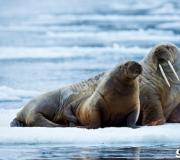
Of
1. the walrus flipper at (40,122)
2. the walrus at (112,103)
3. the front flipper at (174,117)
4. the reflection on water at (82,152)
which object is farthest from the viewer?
the front flipper at (174,117)

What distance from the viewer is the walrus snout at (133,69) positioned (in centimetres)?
988

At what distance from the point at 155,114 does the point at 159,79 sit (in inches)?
20.7

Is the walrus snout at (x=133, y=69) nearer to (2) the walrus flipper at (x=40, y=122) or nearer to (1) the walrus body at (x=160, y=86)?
(1) the walrus body at (x=160, y=86)

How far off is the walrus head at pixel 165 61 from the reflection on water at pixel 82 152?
2439 millimetres

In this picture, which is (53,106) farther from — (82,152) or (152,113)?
(82,152)

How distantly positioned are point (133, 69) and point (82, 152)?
1928 millimetres

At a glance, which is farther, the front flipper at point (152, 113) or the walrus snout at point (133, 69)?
the front flipper at point (152, 113)

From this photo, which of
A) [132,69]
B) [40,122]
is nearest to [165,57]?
[132,69]

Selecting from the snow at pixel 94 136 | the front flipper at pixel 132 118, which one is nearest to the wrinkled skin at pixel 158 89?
the front flipper at pixel 132 118

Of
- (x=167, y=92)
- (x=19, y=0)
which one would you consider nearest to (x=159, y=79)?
(x=167, y=92)

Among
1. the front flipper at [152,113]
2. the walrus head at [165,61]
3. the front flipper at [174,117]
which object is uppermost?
the walrus head at [165,61]

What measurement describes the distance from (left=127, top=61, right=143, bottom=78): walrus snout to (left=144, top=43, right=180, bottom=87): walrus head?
842 millimetres

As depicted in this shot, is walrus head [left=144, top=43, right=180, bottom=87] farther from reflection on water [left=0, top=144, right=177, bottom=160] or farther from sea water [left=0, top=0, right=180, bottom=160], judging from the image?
reflection on water [left=0, top=144, right=177, bottom=160]

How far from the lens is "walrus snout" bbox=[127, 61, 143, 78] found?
988 centimetres
